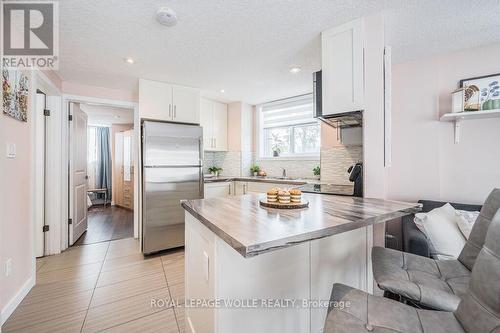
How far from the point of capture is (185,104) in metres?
3.38

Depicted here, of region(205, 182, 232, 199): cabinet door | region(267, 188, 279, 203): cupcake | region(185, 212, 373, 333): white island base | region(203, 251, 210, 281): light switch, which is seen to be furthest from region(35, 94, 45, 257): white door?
region(267, 188, 279, 203): cupcake

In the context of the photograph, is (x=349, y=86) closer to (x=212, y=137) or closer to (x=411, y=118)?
(x=411, y=118)

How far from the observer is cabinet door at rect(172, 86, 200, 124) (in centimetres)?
329

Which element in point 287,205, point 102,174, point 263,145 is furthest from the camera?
point 102,174

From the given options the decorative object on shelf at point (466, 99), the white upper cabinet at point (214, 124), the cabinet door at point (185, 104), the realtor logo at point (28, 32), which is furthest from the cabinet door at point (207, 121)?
the decorative object on shelf at point (466, 99)

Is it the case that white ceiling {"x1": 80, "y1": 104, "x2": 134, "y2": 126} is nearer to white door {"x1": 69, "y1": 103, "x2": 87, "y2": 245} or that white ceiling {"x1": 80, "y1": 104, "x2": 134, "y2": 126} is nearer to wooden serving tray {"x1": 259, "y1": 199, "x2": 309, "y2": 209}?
white door {"x1": 69, "y1": 103, "x2": 87, "y2": 245}

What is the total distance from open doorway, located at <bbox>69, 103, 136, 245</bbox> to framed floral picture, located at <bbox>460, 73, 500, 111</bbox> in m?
4.63

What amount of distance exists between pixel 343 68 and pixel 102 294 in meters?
2.85

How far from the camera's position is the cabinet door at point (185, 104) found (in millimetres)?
3295

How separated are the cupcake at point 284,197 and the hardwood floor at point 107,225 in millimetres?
3332

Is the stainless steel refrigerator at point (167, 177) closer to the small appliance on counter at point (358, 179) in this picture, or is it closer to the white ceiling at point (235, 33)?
the white ceiling at point (235, 33)

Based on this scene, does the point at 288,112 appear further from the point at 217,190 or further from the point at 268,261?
the point at 268,261

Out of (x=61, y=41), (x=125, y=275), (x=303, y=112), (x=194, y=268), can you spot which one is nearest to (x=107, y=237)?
(x=125, y=275)

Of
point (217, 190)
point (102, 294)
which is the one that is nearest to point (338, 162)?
point (217, 190)
